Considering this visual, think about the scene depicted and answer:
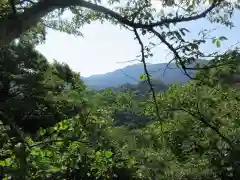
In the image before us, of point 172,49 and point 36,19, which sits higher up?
point 36,19

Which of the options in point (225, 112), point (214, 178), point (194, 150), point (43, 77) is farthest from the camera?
point (43, 77)

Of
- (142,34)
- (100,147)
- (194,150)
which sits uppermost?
(142,34)

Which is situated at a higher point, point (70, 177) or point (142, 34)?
point (142, 34)

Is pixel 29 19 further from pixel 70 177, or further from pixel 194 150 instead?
pixel 194 150

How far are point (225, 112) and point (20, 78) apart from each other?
12708mm

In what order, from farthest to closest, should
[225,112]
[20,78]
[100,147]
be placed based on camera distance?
[20,78] < [225,112] < [100,147]

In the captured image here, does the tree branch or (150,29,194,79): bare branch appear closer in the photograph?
the tree branch

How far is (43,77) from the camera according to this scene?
18641 millimetres

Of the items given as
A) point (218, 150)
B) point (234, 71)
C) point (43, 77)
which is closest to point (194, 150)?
point (218, 150)

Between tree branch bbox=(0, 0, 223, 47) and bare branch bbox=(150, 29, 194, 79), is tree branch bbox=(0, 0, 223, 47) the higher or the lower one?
the higher one

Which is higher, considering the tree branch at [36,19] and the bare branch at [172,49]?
the tree branch at [36,19]

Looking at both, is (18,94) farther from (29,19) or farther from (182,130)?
(29,19)

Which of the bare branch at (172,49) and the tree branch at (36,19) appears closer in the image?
the tree branch at (36,19)

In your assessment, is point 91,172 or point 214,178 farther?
point 214,178
